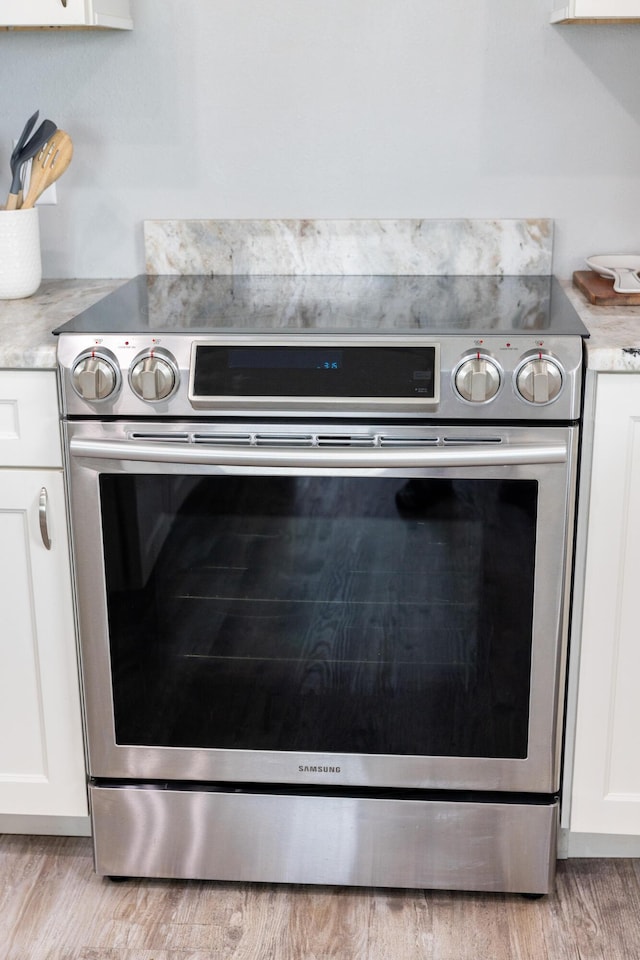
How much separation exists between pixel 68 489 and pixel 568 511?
819 millimetres

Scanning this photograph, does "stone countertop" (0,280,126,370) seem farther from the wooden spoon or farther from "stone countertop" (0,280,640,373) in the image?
the wooden spoon

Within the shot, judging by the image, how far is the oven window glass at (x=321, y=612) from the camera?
1621 mm

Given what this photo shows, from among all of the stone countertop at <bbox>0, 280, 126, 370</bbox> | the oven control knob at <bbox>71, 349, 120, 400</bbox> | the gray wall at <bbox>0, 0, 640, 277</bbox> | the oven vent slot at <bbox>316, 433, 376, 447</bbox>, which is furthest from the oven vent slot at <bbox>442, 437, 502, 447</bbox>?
the gray wall at <bbox>0, 0, 640, 277</bbox>

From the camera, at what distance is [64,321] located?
1793 millimetres

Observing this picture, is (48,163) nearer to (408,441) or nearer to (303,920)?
(408,441)

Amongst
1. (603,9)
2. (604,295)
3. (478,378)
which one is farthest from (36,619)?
(603,9)

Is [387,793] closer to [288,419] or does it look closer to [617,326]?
[288,419]

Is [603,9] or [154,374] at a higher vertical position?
[603,9]

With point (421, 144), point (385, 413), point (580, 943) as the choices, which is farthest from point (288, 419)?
point (580, 943)

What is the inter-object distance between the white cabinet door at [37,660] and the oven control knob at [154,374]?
238 mm

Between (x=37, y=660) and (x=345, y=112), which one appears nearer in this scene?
(x=37, y=660)

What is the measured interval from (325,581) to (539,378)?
1.56 ft

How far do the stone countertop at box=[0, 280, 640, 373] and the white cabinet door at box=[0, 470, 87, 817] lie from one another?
205mm

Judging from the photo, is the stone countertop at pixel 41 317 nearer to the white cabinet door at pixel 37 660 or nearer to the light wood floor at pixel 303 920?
the white cabinet door at pixel 37 660
